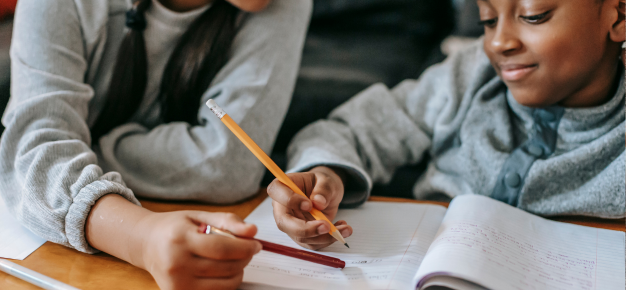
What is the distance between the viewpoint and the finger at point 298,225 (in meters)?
0.39

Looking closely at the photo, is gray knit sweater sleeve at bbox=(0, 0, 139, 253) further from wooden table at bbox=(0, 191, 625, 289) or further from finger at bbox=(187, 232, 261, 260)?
finger at bbox=(187, 232, 261, 260)

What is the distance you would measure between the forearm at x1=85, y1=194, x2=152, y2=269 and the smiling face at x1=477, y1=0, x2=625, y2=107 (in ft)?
1.52

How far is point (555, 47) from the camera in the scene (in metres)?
0.48

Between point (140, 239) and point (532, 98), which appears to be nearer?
point (140, 239)

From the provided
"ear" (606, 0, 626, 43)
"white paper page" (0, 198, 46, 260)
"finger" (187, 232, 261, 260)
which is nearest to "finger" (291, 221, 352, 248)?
"finger" (187, 232, 261, 260)

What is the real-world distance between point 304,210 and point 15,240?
31 cm

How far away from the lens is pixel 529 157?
0.57 meters

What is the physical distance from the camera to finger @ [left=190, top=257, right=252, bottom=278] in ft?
1.09

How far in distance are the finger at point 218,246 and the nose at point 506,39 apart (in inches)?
15.4

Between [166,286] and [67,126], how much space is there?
0.87ft

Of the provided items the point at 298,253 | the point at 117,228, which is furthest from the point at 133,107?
the point at 298,253

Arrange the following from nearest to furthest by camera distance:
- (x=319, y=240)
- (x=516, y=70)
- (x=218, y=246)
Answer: (x=218, y=246) < (x=319, y=240) < (x=516, y=70)

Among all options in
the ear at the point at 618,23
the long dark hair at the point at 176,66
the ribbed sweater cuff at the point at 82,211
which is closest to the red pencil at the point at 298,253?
the ribbed sweater cuff at the point at 82,211

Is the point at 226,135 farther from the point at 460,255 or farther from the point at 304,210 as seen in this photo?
the point at 460,255
